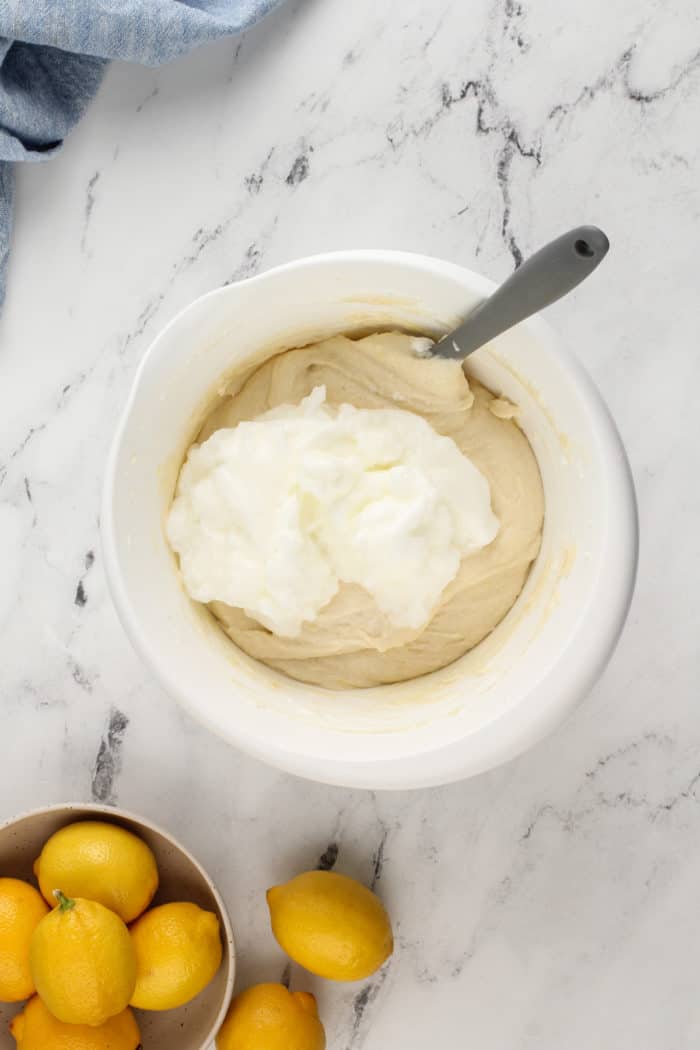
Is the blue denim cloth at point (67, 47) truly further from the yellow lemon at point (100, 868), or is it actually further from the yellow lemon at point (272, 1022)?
the yellow lemon at point (272, 1022)

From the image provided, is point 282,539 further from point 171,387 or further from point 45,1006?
point 45,1006

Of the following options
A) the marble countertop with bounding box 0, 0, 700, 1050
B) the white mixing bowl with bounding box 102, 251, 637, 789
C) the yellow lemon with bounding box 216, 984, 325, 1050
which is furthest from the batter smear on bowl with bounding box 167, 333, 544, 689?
the yellow lemon with bounding box 216, 984, 325, 1050

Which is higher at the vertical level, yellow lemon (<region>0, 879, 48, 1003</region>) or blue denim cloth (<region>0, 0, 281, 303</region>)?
blue denim cloth (<region>0, 0, 281, 303</region>)

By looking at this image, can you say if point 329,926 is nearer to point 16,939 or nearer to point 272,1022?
point 272,1022

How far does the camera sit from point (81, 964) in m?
0.89

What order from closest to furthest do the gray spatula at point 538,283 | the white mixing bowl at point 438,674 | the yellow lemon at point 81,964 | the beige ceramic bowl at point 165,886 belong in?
1. the gray spatula at point 538,283
2. the white mixing bowl at point 438,674
3. the yellow lemon at point 81,964
4. the beige ceramic bowl at point 165,886

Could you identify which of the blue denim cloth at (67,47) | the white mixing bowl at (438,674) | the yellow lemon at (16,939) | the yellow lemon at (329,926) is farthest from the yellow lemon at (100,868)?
the blue denim cloth at (67,47)

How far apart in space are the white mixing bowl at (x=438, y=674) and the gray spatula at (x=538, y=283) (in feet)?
0.08

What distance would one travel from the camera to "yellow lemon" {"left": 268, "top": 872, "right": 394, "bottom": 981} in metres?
0.97

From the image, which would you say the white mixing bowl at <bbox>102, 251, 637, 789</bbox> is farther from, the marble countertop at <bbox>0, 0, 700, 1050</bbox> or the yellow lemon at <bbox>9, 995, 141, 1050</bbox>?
the yellow lemon at <bbox>9, 995, 141, 1050</bbox>

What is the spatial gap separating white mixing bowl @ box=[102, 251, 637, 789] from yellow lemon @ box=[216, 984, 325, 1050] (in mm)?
347

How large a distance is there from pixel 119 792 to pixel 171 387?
1.60ft

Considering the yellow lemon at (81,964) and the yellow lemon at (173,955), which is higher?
the yellow lemon at (81,964)

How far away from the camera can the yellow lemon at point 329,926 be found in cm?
97
